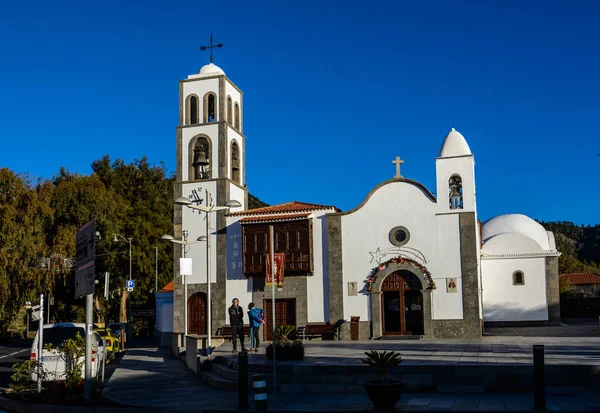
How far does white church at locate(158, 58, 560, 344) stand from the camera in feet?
98.9

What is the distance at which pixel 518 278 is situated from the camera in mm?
34812

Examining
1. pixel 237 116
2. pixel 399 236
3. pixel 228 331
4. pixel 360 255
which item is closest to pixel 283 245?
pixel 360 255

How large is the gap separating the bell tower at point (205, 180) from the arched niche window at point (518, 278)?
13.7 m

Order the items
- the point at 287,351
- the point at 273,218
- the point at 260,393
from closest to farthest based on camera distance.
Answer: the point at 260,393
the point at 287,351
the point at 273,218

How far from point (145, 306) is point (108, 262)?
26.3ft

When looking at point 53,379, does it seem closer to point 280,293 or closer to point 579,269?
point 280,293

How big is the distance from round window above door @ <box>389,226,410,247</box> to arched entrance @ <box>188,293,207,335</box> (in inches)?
375

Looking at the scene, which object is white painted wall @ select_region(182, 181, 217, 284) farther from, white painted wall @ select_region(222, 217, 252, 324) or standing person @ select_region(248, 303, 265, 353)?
standing person @ select_region(248, 303, 265, 353)

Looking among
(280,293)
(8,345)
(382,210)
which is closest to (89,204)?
Result: (8,345)

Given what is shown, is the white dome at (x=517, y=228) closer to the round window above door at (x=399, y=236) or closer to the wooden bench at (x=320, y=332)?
the round window above door at (x=399, y=236)

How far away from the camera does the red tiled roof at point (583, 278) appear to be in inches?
2484

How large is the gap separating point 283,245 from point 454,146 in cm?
868

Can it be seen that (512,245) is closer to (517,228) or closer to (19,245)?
(517,228)

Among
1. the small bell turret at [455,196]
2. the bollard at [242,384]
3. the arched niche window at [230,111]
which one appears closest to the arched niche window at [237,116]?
the arched niche window at [230,111]
